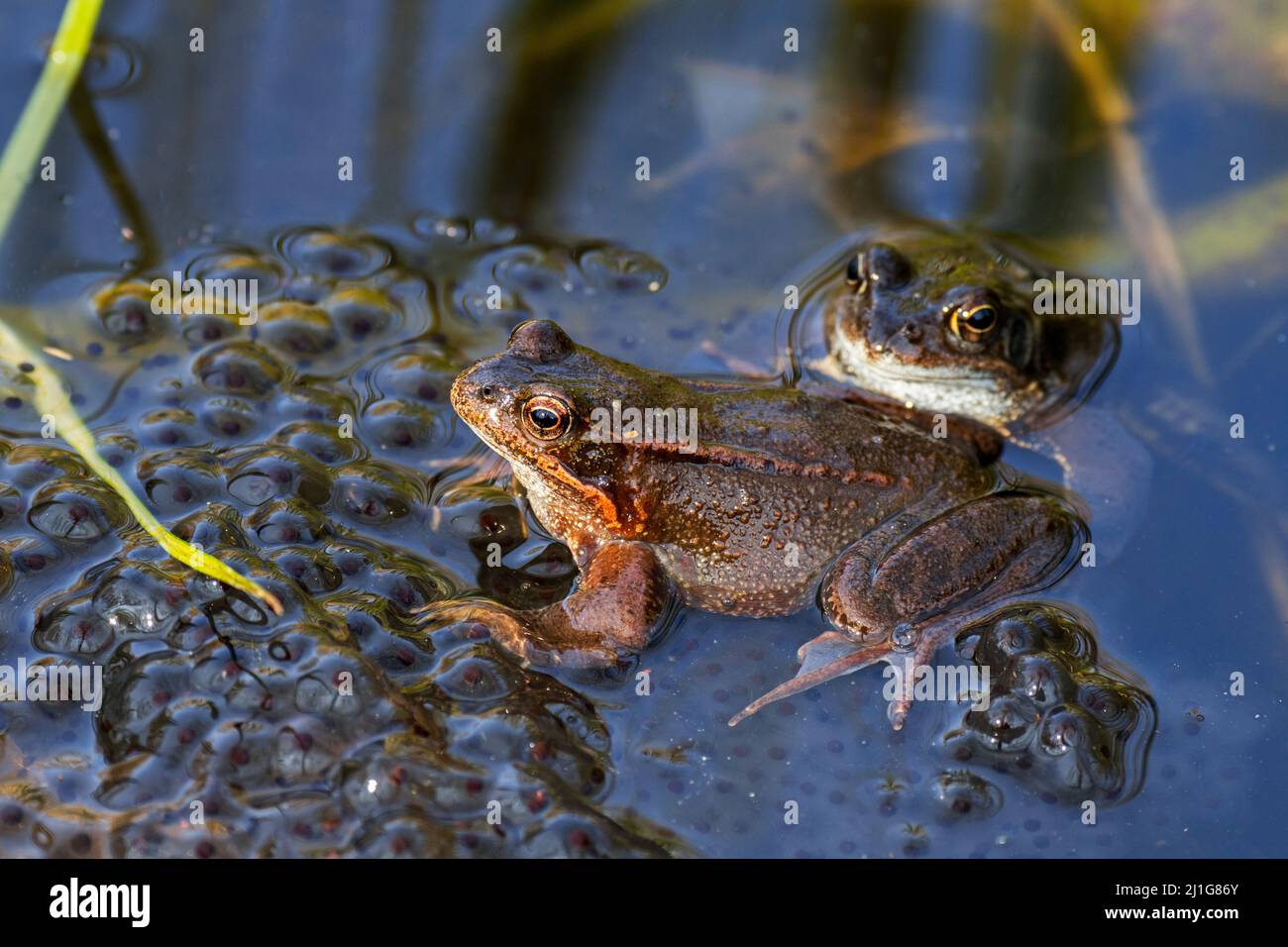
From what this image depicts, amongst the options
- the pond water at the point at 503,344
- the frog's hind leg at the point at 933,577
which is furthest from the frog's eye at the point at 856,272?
A: the frog's hind leg at the point at 933,577

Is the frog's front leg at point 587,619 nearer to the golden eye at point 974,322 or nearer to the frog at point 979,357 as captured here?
the frog at point 979,357

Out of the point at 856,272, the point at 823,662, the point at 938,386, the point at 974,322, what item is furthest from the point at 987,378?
the point at 823,662

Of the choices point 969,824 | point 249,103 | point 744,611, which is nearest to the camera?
point 969,824

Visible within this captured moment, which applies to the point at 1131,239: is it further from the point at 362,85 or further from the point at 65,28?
the point at 65,28

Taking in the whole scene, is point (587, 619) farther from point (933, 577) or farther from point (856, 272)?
point (856, 272)

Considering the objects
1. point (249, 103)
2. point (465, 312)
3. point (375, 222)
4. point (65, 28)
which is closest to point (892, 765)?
point (465, 312)

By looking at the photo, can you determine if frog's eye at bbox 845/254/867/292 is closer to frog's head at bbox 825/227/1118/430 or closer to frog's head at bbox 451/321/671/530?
frog's head at bbox 825/227/1118/430
